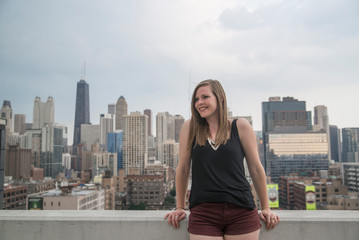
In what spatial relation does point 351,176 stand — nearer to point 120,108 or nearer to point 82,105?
point 120,108

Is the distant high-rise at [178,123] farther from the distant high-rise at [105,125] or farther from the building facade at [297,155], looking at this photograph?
the building facade at [297,155]

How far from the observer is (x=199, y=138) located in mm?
1367

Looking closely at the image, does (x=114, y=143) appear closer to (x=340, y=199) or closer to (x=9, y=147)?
(x=9, y=147)

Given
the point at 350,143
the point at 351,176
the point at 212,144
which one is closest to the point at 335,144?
the point at 350,143

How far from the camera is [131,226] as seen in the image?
4.99ft

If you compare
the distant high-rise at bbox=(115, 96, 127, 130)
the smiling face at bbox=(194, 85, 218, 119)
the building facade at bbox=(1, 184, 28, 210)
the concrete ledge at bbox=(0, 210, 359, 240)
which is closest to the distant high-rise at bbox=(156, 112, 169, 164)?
the distant high-rise at bbox=(115, 96, 127, 130)

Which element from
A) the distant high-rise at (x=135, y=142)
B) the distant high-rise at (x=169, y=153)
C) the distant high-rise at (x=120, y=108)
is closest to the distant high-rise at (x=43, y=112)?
the distant high-rise at (x=120, y=108)

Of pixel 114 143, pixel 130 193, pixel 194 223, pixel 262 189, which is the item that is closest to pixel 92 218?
pixel 194 223

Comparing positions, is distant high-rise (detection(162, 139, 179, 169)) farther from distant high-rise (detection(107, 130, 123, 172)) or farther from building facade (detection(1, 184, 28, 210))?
building facade (detection(1, 184, 28, 210))

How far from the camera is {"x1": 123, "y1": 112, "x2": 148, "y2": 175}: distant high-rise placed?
66.1 m

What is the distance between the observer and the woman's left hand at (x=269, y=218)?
144 cm

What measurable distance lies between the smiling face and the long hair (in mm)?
20

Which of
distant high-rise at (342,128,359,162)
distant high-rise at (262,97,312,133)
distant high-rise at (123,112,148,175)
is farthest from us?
distant high-rise at (342,128,359,162)

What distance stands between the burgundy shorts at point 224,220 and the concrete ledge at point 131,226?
292 millimetres
